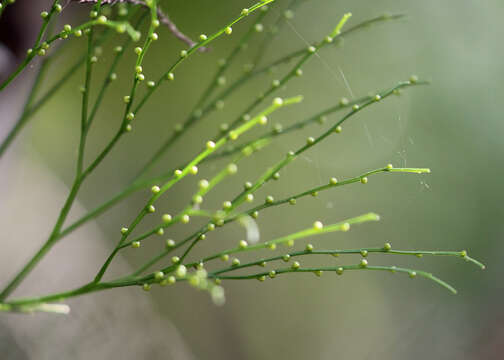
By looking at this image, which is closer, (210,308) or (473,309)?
(473,309)

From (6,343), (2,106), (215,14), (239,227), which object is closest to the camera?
(2,106)

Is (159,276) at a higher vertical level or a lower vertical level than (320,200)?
lower

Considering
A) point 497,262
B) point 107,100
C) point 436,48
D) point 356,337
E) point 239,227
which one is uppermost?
point 436,48

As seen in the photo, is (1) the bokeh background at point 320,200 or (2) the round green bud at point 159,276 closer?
(2) the round green bud at point 159,276

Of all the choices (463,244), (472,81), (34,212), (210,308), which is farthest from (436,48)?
(34,212)

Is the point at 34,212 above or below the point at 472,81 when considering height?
below

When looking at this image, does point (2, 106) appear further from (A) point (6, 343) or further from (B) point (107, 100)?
(B) point (107, 100)

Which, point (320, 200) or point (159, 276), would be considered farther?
point (320, 200)

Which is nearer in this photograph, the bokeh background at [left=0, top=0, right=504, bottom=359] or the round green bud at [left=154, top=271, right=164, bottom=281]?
the round green bud at [left=154, top=271, right=164, bottom=281]
